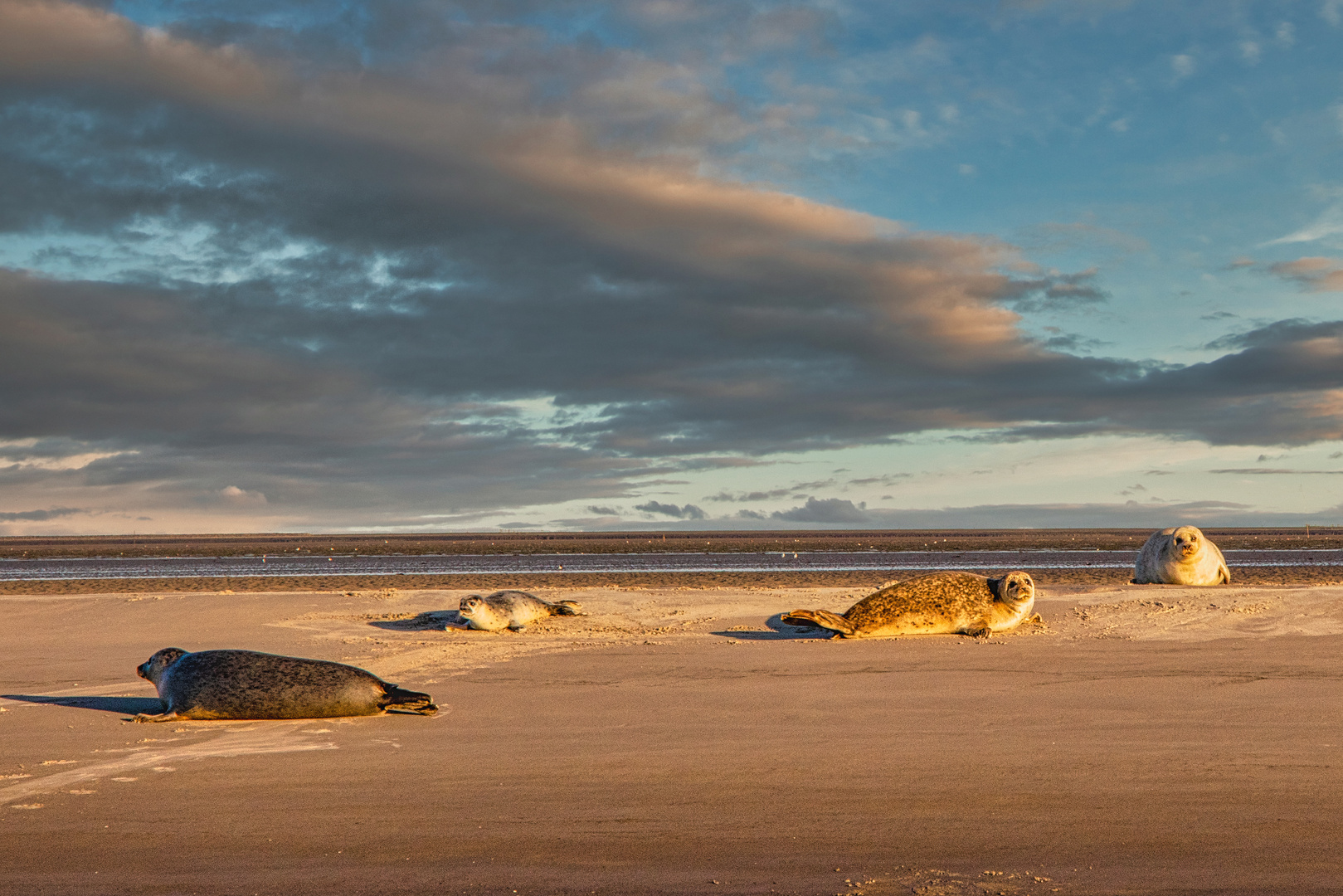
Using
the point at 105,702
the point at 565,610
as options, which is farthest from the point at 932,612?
the point at 105,702

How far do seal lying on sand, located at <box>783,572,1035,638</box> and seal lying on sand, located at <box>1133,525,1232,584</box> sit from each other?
18.7ft

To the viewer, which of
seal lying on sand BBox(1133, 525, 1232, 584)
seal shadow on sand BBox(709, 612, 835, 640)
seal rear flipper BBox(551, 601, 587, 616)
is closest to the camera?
seal shadow on sand BBox(709, 612, 835, 640)

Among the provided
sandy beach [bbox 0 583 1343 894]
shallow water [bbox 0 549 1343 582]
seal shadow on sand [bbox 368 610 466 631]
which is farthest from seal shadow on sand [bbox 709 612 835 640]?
shallow water [bbox 0 549 1343 582]

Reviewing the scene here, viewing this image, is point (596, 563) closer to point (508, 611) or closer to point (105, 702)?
point (508, 611)

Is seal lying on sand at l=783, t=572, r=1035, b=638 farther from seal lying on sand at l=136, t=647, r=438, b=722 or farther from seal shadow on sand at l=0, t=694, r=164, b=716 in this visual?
seal shadow on sand at l=0, t=694, r=164, b=716

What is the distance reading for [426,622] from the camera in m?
13.9

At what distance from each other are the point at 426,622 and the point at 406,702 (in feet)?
21.5

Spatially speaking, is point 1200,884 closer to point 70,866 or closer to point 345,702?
point 70,866

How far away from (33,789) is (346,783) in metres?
1.81

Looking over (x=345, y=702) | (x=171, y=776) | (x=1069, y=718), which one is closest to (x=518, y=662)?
(x=345, y=702)

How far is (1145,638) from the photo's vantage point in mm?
10609

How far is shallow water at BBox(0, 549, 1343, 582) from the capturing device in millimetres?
30656

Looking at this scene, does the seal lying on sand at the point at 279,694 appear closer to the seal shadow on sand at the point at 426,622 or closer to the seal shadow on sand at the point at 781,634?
the seal shadow on sand at the point at 781,634

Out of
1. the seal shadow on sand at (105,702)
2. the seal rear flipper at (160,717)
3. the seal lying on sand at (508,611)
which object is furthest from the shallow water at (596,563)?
the seal rear flipper at (160,717)
